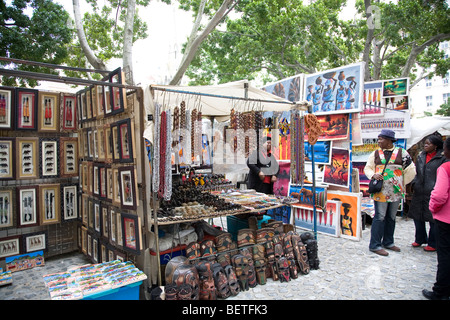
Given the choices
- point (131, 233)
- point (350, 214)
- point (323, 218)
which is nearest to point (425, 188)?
point (350, 214)

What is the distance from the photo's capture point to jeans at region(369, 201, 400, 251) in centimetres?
423

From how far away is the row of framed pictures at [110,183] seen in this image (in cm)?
304

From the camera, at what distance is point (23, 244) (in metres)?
3.90

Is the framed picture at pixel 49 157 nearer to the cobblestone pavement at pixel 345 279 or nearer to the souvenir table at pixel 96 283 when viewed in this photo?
the cobblestone pavement at pixel 345 279

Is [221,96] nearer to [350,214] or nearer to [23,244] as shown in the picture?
[350,214]

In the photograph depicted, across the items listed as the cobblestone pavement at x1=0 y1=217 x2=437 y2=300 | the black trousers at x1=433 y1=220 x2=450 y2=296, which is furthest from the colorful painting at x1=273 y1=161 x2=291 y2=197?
the black trousers at x1=433 y1=220 x2=450 y2=296

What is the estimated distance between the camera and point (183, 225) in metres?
3.76

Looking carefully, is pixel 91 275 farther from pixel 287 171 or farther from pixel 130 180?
pixel 287 171

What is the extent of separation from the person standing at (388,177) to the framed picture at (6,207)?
16.1ft

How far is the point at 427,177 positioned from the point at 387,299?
2.31 m

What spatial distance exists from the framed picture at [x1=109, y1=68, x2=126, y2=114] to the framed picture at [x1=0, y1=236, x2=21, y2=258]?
7.40ft

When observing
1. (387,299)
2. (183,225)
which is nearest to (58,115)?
(183,225)

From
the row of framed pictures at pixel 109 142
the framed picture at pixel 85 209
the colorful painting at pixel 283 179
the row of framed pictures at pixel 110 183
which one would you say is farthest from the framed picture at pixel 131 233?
the colorful painting at pixel 283 179

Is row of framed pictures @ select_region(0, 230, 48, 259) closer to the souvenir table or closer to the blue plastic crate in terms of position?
the souvenir table
